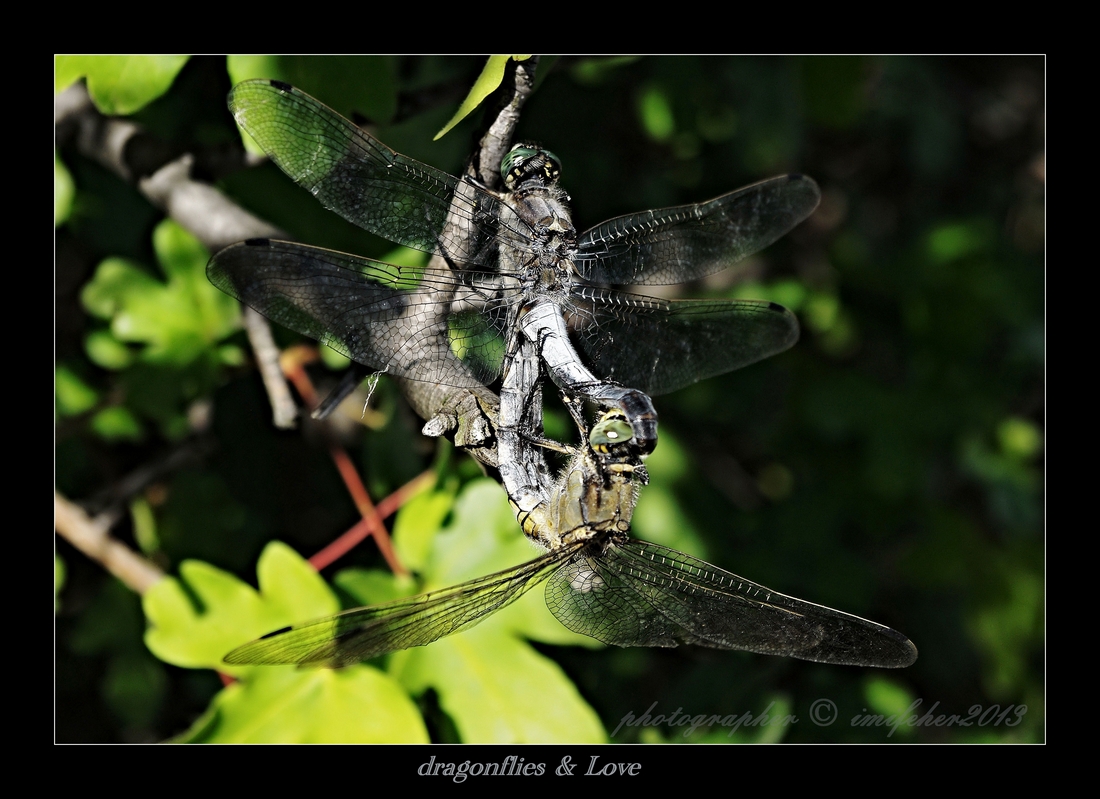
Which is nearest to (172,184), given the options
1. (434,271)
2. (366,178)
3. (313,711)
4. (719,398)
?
→ (366,178)

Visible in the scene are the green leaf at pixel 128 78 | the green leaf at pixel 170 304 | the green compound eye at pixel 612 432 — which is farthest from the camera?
the green leaf at pixel 170 304

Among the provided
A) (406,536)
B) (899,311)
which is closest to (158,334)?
(406,536)

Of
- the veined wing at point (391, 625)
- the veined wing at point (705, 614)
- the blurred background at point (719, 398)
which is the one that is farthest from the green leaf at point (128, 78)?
the veined wing at point (705, 614)

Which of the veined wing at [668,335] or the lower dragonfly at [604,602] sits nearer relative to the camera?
the lower dragonfly at [604,602]

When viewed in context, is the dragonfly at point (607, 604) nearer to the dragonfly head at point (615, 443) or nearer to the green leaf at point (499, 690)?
the dragonfly head at point (615, 443)

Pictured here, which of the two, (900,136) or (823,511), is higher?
(900,136)

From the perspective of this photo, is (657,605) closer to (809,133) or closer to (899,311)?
(899,311)

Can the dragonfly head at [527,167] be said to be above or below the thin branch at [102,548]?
above
